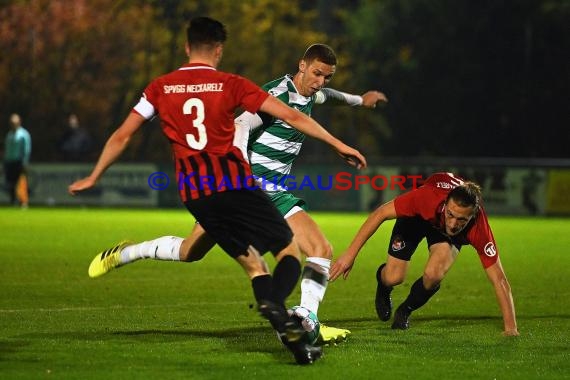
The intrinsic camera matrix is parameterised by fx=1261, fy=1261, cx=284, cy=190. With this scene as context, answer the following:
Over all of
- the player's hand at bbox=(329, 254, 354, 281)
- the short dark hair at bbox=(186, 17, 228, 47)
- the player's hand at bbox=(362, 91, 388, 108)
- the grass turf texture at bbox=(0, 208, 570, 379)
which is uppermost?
the short dark hair at bbox=(186, 17, 228, 47)

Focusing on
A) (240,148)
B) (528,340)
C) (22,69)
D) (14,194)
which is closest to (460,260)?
(528,340)

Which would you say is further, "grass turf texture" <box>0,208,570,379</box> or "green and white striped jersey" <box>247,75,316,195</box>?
"green and white striped jersey" <box>247,75,316,195</box>

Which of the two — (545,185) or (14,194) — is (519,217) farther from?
(14,194)

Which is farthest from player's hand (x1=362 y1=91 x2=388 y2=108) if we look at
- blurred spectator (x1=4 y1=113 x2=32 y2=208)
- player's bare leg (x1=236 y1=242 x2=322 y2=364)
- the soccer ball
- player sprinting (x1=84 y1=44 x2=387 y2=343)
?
blurred spectator (x1=4 y1=113 x2=32 y2=208)

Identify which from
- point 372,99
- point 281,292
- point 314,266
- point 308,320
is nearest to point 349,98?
point 372,99

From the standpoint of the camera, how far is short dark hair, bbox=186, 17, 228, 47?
7.99m

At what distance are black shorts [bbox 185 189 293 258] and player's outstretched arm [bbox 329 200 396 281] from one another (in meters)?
1.25

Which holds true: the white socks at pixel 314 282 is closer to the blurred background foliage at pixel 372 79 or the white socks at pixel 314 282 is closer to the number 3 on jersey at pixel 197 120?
the number 3 on jersey at pixel 197 120

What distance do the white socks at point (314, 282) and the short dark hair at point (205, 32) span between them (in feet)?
6.17

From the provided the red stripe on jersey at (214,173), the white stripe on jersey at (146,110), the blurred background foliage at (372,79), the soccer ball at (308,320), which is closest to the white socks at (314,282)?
the soccer ball at (308,320)

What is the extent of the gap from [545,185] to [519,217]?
111 centimetres

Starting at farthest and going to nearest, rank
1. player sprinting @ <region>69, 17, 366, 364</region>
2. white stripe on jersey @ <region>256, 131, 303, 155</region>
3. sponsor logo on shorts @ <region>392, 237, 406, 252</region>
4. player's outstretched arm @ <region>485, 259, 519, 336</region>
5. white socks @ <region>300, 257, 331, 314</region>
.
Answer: sponsor logo on shorts @ <region>392, 237, 406, 252</region>
white stripe on jersey @ <region>256, 131, 303, 155</region>
player's outstretched arm @ <region>485, 259, 519, 336</region>
white socks @ <region>300, 257, 331, 314</region>
player sprinting @ <region>69, 17, 366, 364</region>

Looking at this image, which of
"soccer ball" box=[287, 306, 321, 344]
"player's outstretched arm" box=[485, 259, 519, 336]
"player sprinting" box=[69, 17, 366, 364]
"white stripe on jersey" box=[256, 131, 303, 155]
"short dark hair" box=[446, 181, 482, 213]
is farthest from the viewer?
"white stripe on jersey" box=[256, 131, 303, 155]

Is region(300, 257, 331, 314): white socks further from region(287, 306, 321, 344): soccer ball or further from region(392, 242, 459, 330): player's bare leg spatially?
region(392, 242, 459, 330): player's bare leg
